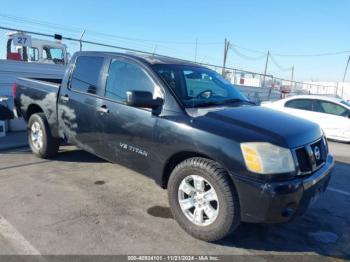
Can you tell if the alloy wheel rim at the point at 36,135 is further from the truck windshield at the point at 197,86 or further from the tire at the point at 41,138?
the truck windshield at the point at 197,86

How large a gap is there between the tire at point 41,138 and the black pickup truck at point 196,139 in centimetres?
62

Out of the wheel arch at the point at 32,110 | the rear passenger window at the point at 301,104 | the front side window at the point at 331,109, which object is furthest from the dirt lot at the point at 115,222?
the rear passenger window at the point at 301,104

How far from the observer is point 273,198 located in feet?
10.2

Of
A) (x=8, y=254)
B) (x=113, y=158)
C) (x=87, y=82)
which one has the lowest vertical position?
(x=8, y=254)

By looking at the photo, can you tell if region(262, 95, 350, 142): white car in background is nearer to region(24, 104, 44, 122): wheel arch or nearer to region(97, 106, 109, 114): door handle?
region(24, 104, 44, 122): wheel arch

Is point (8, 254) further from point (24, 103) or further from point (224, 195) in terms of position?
point (24, 103)

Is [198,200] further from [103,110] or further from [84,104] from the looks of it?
[84,104]

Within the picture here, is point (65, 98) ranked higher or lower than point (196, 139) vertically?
higher

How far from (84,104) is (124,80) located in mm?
798

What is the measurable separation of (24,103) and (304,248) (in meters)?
5.34

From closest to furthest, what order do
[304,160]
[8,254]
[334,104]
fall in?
1. [8,254]
2. [304,160]
3. [334,104]

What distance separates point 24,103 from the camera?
21.0 ft

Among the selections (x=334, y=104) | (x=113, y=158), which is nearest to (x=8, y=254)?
(x=113, y=158)

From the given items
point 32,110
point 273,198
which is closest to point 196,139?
point 273,198
